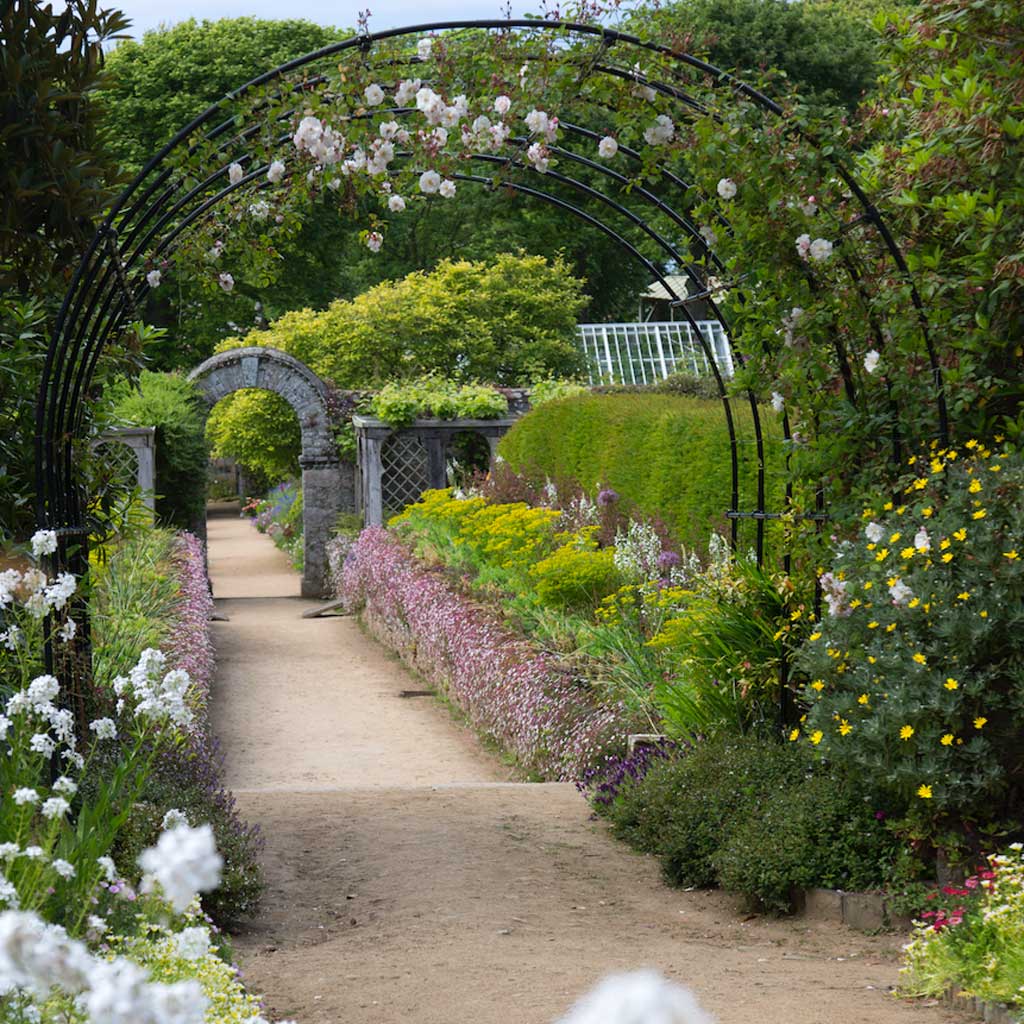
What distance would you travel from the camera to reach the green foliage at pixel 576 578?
867 centimetres

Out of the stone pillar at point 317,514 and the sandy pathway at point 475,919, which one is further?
the stone pillar at point 317,514

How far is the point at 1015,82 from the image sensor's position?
492cm

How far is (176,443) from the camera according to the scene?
1617 cm

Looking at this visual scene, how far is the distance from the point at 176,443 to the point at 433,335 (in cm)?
558

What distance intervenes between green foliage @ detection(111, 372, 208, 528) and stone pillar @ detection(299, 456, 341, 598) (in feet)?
4.51

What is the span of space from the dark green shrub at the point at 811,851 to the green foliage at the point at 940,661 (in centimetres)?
15

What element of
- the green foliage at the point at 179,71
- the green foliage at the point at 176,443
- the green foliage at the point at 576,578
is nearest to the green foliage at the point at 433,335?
the green foliage at the point at 176,443

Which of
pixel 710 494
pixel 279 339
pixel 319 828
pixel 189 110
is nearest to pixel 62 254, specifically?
pixel 319 828

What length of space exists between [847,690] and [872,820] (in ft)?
1.51

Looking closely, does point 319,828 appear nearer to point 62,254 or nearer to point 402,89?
point 62,254

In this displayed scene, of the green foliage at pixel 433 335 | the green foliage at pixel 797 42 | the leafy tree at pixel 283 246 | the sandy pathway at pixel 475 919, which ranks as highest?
the green foliage at pixel 797 42

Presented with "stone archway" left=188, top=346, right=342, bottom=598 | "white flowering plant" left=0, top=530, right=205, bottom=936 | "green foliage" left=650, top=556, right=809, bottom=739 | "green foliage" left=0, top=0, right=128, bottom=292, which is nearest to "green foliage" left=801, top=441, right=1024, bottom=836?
"green foliage" left=650, top=556, right=809, bottom=739

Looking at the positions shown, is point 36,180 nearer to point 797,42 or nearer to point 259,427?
point 259,427

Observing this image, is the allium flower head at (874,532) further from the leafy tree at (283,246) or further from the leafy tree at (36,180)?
the leafy tree at (283,246)
